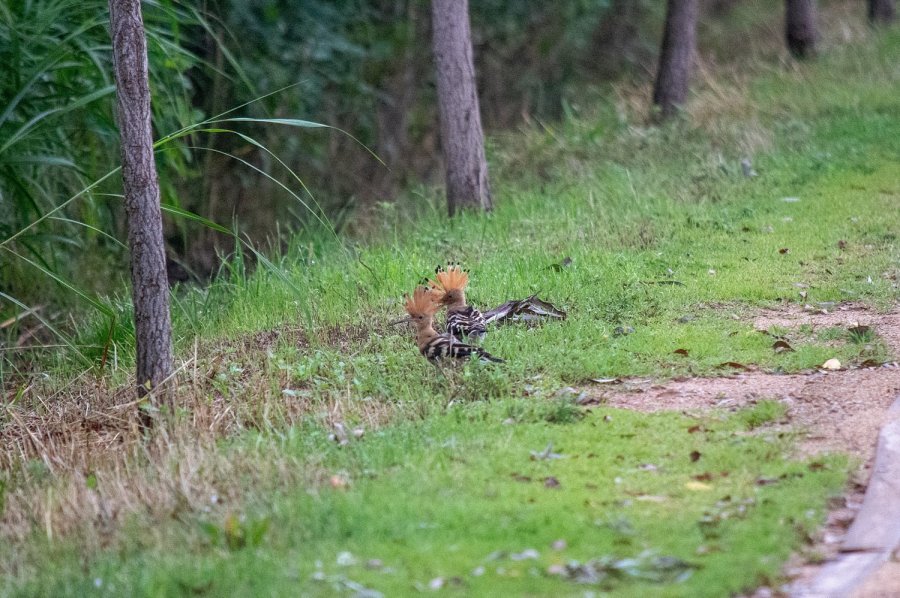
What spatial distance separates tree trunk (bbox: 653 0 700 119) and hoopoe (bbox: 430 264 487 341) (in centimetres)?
823

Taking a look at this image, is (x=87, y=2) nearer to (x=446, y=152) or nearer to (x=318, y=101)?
(x=446, y=152)

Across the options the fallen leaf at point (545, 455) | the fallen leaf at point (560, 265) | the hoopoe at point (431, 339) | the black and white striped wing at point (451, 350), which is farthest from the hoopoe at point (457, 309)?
the fallen leaf at point (545, 455)

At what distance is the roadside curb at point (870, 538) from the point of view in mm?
3963

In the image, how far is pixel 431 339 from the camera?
22.1 feet

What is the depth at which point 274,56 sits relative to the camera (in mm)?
15906

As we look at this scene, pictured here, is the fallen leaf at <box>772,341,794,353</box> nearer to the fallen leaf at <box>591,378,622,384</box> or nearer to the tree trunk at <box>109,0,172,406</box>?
the fallen leaf at <box>591,378,622,384</box>

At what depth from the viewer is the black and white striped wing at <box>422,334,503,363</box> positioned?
21.4 ft

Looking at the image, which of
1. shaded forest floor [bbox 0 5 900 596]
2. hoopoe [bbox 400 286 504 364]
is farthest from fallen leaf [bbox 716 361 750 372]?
hoopoe [bbox 400 286 504 364]

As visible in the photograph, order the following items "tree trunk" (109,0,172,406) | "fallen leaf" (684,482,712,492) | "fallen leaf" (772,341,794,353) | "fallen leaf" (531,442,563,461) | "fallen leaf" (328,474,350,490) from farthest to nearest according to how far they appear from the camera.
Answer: "fallen leaf" (772,341,794,353) → "tree trunk" (109,0,172,406) → "fallen leaf" (531,442,563,461) → "fallen leaf" (328,474,350,490) → "fallen leaf" (684,482,712,492)

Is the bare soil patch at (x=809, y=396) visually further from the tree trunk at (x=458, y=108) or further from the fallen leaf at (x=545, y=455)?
the tree trunk at (x=458, y=108)

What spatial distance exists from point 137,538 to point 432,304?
9.25ft

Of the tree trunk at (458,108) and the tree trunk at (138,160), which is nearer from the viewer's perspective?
the tree trunk at (138,160)

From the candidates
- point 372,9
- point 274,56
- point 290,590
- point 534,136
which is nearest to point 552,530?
point 290,590

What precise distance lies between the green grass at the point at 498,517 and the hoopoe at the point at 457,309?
146cm
